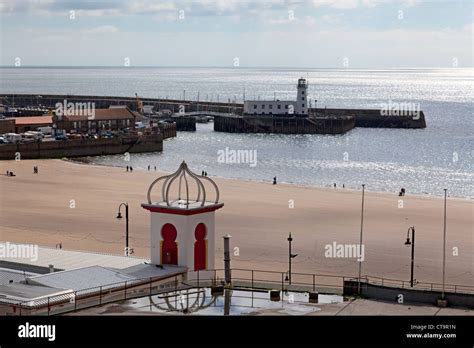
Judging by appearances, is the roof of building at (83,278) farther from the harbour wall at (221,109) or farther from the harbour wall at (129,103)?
the harbour wall at (129,103)

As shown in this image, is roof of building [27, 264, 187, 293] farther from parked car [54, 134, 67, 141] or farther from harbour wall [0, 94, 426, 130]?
harbour wall [0, 94, 426, 130]

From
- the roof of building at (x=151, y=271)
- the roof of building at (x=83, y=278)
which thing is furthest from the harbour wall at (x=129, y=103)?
the roof of building at (x=83, y=278)

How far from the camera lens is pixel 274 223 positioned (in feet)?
119

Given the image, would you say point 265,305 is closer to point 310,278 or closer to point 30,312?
point 30,312

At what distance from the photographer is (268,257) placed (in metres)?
29.5

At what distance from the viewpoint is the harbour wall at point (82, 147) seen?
64.4 meters

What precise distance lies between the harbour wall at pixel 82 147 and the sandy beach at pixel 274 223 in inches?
450

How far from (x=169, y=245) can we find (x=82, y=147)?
50719 millimetres

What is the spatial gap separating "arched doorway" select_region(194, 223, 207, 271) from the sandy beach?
725 centimetres

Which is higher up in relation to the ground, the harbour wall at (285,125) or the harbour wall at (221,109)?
the harbour wall at (221,109)

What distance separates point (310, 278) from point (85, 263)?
7709mm

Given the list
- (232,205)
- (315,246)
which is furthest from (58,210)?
(315,246)

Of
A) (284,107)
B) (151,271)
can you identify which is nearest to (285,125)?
(284,107)

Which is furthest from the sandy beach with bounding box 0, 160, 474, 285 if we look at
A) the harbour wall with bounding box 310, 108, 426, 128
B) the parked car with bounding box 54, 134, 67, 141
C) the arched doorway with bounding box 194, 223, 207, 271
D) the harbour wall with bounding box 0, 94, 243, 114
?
the harbour wall with bounding box 0, 94, 243, 114
